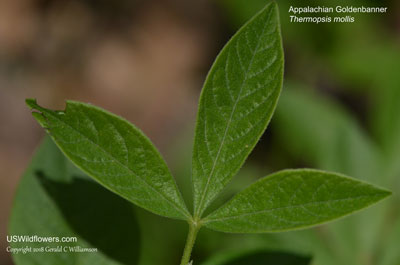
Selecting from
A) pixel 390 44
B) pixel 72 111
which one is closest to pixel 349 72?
pixel 390 44

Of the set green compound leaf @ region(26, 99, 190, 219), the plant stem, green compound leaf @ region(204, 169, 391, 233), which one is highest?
green compound leaf @ region(26, 99, 190, 219)

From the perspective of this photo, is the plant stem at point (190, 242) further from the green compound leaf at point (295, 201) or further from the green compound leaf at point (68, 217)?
the green compound leaf at point (68, 217)

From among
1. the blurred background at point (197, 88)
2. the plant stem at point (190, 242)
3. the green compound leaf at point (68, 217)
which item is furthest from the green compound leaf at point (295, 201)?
the blurred background at point (197, 88)

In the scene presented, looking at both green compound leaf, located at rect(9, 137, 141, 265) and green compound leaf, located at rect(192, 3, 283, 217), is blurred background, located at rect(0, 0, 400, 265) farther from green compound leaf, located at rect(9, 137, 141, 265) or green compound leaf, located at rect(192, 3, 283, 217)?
green compound leaf, located at rect(192, 3, 283, 217)

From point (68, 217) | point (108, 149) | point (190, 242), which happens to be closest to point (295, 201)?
point (190, 242)

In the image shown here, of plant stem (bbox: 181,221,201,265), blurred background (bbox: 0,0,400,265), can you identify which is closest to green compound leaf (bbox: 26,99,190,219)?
plant stem (bbox: 181,221,201,265)

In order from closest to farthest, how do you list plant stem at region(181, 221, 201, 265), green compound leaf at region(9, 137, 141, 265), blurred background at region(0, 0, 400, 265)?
plant stem at region(181, 221, 201, 265), green compound leaf at region(9, 137, 141, 265), blurred background at region(0, 0, 400, 265)

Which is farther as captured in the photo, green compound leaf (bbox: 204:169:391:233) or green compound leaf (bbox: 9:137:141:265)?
green compound leaf (bbox: 9:137:141:265)

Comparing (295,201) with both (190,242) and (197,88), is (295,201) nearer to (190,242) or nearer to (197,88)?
(190,242)

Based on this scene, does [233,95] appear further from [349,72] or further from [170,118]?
[170,118]
